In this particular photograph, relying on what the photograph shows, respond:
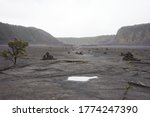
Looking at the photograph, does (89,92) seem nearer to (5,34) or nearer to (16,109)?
(16,109)

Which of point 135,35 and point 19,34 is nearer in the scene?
point 19,34

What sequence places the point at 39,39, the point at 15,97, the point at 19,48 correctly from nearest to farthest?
the point at 15,97 → the point at 19,48 → the point at 39,39

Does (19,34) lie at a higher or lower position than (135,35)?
higher

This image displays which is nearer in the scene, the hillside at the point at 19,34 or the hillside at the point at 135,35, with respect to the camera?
the hillside at the point at 19,34

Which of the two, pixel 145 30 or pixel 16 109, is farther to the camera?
pixel 145 30

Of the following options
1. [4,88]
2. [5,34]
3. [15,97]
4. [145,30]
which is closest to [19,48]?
[4,88]

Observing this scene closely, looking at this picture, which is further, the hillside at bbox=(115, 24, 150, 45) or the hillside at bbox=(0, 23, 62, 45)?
the hillside at bbox=(115, 24, 150, 45)

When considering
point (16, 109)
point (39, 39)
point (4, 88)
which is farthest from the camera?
point (39, 39)

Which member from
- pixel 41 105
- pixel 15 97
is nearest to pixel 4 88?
pixel 15 97
